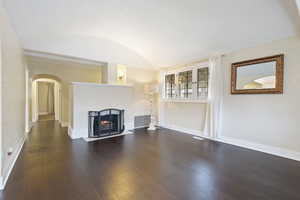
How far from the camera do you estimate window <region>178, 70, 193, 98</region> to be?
4.99 m

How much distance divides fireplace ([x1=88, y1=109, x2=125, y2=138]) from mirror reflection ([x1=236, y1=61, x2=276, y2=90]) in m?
3.54

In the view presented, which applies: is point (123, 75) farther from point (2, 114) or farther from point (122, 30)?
point (2, 114)

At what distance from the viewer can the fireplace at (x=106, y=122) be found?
14.7 feet

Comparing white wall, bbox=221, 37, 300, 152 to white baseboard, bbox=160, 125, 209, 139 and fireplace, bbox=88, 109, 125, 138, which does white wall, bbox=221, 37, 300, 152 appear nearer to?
white baseboard, bbox=160, 125, 209, 139

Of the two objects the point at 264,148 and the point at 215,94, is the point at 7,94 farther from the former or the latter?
the point at 264,148

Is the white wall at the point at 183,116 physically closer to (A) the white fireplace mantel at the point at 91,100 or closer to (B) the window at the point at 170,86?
(B) the window at the point at 170,86

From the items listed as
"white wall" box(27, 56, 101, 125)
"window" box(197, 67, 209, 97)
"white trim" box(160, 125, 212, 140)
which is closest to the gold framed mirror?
"window" box(197, 67, 209, 97)

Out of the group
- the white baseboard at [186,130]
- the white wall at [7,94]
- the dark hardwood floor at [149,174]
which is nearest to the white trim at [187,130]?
the white baseboard at [186,130]

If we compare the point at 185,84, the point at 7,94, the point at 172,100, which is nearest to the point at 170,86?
the point at 172,100

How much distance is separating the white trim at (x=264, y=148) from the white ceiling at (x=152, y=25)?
2.26 metres

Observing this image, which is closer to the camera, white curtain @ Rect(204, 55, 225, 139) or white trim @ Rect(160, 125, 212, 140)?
white curtain @ Rect(204, 55, 225, 139)

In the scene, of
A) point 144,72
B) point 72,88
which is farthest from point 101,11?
point 144,72

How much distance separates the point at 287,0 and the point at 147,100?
4.56 meters

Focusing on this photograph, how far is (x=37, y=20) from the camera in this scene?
308 centimetres
